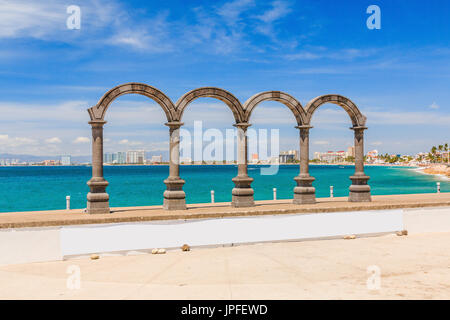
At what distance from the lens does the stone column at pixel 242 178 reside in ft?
39.3

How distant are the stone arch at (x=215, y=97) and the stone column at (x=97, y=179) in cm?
208

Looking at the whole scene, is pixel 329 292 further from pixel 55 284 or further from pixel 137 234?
pixel 137 234

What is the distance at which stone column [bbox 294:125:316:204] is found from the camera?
41.2 ft

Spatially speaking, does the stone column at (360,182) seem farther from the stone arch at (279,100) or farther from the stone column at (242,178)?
the stone column at (242,178)

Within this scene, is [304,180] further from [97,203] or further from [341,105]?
[97,203]

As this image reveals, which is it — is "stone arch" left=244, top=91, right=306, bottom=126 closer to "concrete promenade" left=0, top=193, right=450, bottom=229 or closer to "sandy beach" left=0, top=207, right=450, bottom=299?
"concrete promenade" left=0, top=193, right=450, bottom=229

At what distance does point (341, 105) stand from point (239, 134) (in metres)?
3.62

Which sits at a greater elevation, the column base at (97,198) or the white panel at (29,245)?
the column base at (97,198)

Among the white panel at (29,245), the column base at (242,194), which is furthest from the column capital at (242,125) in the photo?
the white panel at (29,245)

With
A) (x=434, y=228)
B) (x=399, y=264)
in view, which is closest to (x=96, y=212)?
(x=399, y=264)

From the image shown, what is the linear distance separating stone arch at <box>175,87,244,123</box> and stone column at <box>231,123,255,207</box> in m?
0.34

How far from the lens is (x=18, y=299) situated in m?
6.01

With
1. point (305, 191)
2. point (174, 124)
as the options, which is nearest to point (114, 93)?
point (174, 124)
